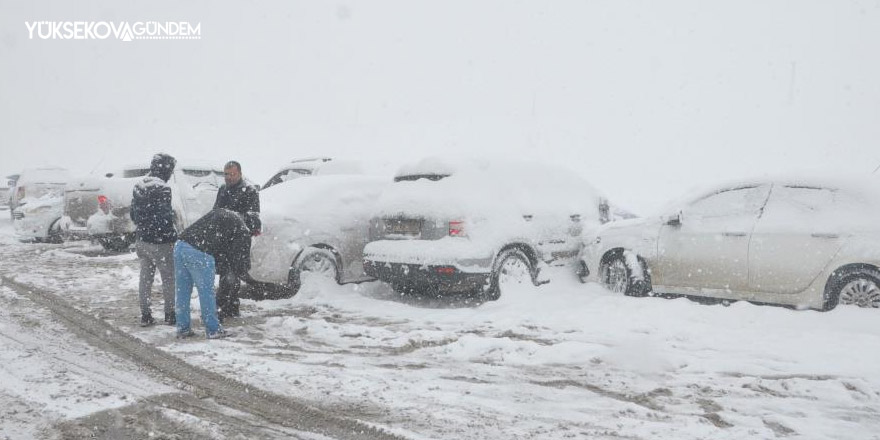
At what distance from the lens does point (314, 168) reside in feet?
40.2

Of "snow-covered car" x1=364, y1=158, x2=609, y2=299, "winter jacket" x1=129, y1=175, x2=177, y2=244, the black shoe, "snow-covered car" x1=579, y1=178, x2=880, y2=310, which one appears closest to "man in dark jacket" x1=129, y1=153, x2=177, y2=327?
"winter jacket" x1=129, y1=175, x2=177, y2=244

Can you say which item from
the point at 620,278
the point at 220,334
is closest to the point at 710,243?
the point at 620,278

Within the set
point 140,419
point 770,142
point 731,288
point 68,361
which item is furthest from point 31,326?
point 770,142

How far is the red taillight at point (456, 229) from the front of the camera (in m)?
7.12

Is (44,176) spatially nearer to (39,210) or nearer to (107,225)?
(39,210)

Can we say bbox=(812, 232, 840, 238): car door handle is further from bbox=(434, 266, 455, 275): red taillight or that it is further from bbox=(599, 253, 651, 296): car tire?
bbox=(434, 266, 455, 275): red taillight

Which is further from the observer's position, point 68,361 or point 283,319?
point 283,319

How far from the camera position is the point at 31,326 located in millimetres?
6270

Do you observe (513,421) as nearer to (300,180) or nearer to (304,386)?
(304,386)

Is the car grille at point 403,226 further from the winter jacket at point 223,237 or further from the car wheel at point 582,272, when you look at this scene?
the car wheel at point 582,272

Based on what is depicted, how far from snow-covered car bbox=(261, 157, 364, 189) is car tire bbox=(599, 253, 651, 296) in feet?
16.6

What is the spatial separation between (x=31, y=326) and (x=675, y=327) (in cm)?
612

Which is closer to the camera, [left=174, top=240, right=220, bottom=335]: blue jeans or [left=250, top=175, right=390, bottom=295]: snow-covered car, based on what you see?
[left=174, top=240, right=220, bottom=335]: blue jeans

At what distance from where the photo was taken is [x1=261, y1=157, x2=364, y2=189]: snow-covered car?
456 inches
